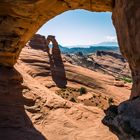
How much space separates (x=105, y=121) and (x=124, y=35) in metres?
→ 6.16

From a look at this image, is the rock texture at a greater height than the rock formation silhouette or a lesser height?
greater

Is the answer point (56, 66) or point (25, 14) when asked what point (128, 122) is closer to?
point (25, 14)

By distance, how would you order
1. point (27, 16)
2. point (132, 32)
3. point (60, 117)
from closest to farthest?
point (132, 32) < point (27, 16) < point (60, 117)

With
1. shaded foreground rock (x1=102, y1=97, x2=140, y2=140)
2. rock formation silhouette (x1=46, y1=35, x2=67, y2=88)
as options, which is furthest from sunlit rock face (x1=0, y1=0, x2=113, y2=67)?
rock formation silhouette (x1=46, y1=35, x2=67, y2=88)

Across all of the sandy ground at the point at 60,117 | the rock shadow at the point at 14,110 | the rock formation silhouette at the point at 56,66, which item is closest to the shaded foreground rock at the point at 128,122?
the rock shadow at the point at 14,110

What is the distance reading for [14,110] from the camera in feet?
83.9

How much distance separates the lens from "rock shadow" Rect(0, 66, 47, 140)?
2291cm

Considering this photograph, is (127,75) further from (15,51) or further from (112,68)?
(15,51)

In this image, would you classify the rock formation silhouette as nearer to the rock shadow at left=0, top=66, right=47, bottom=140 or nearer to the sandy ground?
the sandy ground

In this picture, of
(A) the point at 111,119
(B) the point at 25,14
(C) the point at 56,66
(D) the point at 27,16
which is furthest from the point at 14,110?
(C) the point at 56,66

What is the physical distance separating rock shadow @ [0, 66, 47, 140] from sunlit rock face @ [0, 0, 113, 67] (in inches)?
103

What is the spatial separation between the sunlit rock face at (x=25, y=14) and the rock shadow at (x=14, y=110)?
103 inches

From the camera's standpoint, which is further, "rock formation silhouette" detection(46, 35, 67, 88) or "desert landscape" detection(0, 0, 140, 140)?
"rock formation silhouette" detection(46, 35, 67, 88)

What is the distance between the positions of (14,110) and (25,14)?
885 centimetres
